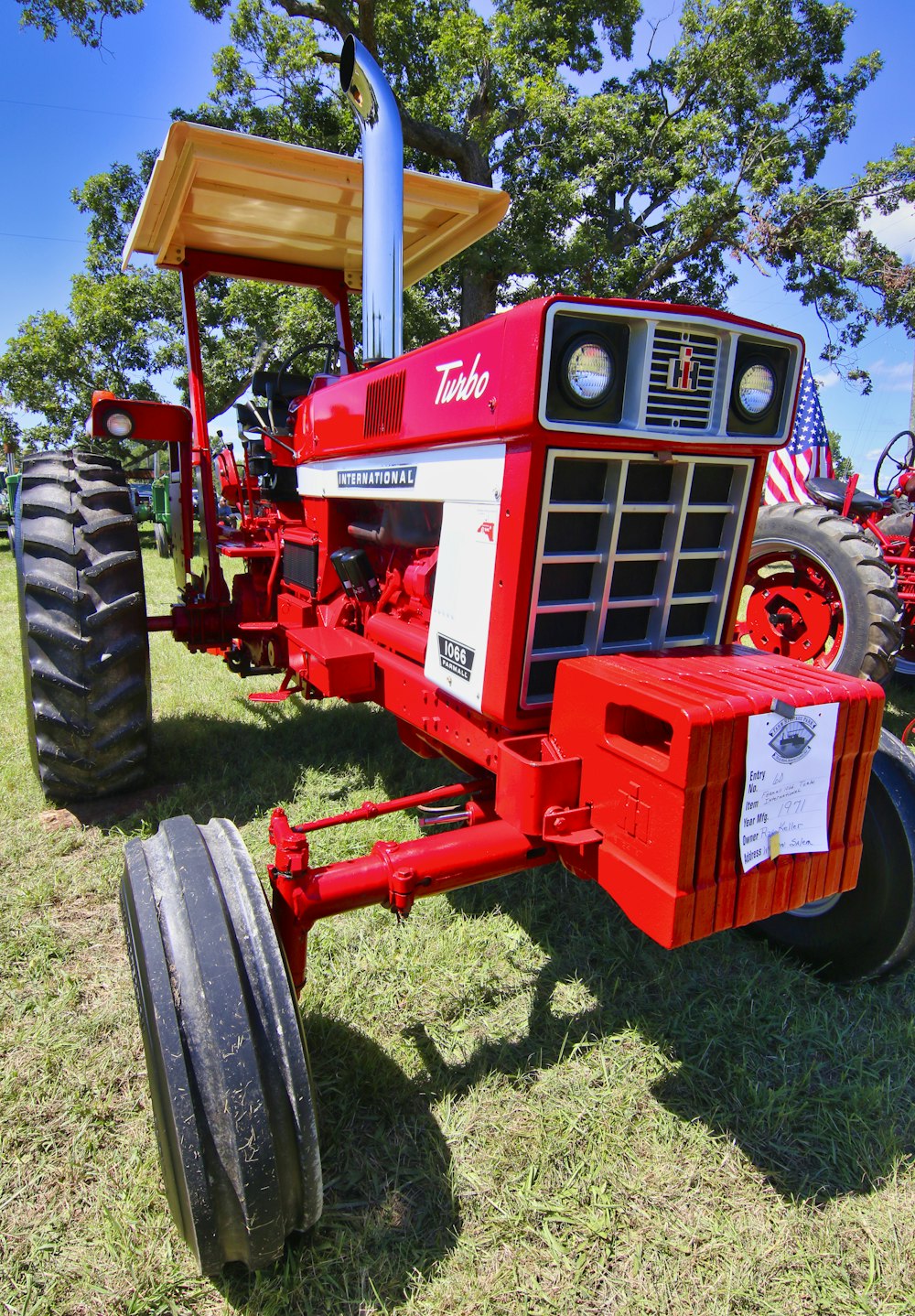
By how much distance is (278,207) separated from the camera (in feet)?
11.6

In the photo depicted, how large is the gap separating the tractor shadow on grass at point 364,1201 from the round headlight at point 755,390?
1.81m

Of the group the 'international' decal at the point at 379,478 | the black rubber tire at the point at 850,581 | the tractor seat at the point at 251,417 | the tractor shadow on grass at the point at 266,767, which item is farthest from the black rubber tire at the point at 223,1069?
the black rubber tire at the point at 850,581

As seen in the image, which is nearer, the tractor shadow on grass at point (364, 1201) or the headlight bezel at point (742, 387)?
the tractor shadow on grass at point (364, 1201)

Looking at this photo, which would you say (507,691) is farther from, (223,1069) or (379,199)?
(379,199)

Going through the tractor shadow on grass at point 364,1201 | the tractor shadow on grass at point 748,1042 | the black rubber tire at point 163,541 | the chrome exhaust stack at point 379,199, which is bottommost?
the tractor shadow on grass at point 364,1201

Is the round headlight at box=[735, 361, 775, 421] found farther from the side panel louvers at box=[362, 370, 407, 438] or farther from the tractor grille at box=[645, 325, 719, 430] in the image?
the side panel louvers at box=[362, 370, 407, 438]

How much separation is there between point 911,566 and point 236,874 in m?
4.81

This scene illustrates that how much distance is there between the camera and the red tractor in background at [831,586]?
3.89 m

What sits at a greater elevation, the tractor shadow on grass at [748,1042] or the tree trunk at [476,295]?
the tree trunk at [476,295]

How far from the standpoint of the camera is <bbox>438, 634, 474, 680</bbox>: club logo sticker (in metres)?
2.00

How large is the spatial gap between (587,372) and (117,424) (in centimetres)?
261

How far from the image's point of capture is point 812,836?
64.6 inches

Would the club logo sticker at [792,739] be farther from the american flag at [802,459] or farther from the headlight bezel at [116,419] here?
the american flag at [802,459]

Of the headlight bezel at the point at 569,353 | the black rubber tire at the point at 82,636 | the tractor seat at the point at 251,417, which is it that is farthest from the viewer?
the tractor seat at the point at 251,417
